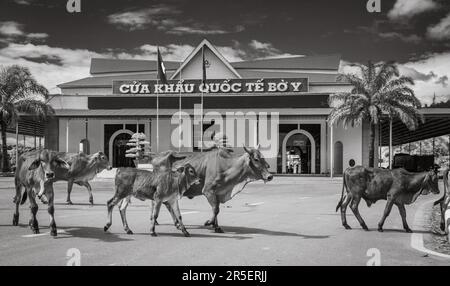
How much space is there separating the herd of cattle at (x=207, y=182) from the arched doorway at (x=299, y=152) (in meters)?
37.4

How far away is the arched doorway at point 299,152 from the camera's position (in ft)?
161

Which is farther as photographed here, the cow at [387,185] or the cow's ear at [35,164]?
the cow at [387,185]

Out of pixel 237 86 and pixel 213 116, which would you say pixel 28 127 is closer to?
pixel 213 116

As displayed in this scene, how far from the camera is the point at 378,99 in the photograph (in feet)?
132

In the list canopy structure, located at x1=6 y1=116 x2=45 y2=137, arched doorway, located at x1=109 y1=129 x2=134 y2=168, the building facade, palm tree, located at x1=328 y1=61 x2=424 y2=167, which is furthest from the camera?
arched doorway, located at x1=109 y1=129 x2=134 y2=168

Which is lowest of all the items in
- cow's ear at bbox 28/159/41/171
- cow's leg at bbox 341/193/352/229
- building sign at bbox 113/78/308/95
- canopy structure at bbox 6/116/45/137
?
cow's leg at bbox 341/193/352/229

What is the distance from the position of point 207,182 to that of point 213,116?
36395 mm

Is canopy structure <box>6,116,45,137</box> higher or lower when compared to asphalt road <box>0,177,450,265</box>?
higher

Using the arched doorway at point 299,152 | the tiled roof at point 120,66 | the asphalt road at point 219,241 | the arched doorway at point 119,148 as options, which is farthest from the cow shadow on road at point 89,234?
the tiled roof at point 120,66

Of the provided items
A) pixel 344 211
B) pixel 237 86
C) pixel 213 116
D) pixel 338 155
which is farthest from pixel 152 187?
pixel 237 86

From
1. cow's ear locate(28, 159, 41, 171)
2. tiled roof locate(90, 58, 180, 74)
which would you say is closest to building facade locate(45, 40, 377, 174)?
tiled roof locate(90, 58, 180, 74)

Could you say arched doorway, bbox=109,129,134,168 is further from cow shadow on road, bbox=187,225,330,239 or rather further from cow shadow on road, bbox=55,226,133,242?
cow shadow on road, bbox=187,225,330,239

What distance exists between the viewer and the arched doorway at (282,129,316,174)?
4922 centimetres

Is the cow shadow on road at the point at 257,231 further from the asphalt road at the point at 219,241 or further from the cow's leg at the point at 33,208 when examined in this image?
the cow's leg at the point at 33,208
